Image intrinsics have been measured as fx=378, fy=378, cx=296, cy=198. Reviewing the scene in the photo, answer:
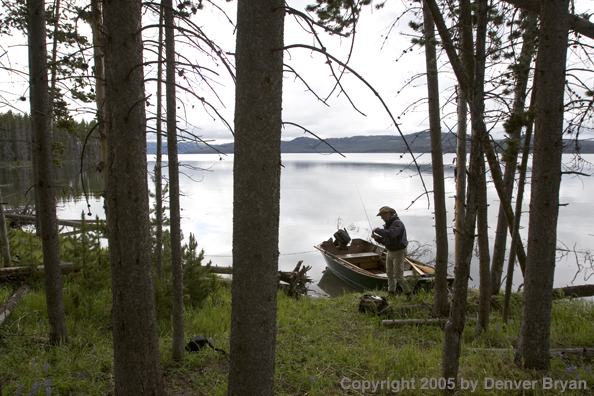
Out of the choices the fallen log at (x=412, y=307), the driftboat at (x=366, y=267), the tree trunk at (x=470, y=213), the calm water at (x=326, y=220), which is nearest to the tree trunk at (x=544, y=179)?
the tree trunk at (x=470, y=213)

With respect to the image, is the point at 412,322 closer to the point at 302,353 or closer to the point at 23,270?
the point at 302,353

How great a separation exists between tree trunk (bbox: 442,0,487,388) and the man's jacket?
493 centimetres

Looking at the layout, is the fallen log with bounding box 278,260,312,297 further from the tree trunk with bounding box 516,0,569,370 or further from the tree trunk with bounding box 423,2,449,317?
the tree trunk with bounding box 516,0,569,370

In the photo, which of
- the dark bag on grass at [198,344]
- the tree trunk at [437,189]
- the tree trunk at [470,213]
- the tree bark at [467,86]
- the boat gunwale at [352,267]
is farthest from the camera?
the boat gunwale at [352,267]

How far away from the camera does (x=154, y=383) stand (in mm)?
3023

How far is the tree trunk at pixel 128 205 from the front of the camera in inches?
105

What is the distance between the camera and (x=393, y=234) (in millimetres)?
8172

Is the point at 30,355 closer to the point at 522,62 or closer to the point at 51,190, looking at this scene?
the point at 51,190

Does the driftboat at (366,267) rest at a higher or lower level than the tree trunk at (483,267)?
lower

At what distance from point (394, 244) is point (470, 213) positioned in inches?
216

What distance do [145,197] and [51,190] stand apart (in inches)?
87.7

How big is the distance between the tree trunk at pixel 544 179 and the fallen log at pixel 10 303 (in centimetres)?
657

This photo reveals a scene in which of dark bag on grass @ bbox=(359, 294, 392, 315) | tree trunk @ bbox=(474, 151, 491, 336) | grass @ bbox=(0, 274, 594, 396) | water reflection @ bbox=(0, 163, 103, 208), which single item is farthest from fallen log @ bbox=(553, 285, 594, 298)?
water reflection @ bbox=(0, 163, 103, 208)

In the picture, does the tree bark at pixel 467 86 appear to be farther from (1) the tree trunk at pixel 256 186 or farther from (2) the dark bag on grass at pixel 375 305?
(2) the dark bag on grass at pixel 375 305
